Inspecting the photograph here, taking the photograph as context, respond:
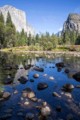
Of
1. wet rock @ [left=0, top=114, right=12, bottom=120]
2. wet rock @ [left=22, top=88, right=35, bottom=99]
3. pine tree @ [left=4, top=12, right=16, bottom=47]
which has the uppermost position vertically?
pine tree @ [left=4, top=12, right=16, bottom=47]

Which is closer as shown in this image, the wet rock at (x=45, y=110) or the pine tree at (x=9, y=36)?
the wet rock at (x=45, y=110)

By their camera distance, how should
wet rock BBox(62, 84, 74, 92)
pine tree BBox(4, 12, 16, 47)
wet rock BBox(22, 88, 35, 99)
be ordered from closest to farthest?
wet rock BBox(22, 88, 35, 99)
wet rock BBox(62, 84, 74, 92)
pine tree BBox(4, 12, 16, 47)

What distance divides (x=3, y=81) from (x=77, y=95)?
1139 cm

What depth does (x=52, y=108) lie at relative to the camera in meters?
19.3

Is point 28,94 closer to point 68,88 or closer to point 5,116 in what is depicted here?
point 68,88

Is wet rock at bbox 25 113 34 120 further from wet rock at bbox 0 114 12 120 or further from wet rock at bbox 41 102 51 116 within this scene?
wet rock at bbox 0 114 12 120

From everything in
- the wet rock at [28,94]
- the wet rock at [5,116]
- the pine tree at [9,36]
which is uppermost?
the pine tree at [9,36]

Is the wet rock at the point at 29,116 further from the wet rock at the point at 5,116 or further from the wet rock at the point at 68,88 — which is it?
the wet rock at the point at 68,88

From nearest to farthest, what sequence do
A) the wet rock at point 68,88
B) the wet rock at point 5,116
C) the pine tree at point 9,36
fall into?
1. the wet rock at point 5,116
2. the wet rock at point 68,88
3. the pine tree at point 9,36

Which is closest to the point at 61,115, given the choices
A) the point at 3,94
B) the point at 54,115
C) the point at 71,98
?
the point at 54,115

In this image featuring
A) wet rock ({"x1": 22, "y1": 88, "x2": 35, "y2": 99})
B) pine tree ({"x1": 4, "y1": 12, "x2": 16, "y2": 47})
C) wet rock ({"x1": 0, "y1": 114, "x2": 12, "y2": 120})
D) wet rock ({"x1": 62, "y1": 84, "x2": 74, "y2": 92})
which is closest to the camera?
wet rock ({"x1": 0, "y1": 114, "x2": 12, "y2": 120})

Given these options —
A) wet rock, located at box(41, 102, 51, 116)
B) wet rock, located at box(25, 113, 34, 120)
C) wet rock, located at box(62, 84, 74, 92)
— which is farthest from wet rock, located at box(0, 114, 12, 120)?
wet rock, located at box(62, 84, 74, 92)

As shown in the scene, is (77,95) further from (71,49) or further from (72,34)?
(72,34)

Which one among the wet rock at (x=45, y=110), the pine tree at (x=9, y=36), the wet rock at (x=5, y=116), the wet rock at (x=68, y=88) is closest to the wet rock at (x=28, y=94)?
the wet rock at (x=45, y=110)
